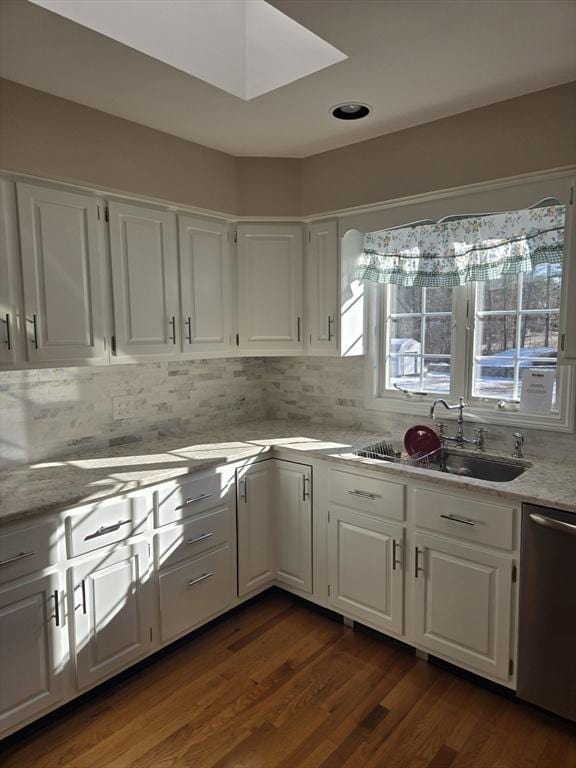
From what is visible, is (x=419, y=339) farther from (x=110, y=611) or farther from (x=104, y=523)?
(x=110, y=611)

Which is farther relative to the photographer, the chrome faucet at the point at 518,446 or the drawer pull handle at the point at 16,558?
the chrome faucet at the point at 518,446

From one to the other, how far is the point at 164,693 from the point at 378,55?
271 centimetres

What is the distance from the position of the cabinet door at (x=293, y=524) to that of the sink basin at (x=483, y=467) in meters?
0.76

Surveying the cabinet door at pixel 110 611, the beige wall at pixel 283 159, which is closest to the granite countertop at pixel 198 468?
the cabinet door at pixel 110 611

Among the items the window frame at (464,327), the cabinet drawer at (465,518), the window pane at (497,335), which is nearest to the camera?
the cabinet drawer at (465,518)

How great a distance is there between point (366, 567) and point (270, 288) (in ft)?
5.35

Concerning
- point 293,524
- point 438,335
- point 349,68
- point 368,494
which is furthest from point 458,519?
point 349,68

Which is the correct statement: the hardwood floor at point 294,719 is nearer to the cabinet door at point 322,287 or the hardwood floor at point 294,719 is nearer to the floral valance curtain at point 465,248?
the cabinet door at point 322,287

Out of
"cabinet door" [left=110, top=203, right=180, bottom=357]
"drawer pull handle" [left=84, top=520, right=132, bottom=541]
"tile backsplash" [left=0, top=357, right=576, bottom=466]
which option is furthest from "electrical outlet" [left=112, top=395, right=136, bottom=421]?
"drawer pull handle" [left=84, top=520, right=132, bottom=541]

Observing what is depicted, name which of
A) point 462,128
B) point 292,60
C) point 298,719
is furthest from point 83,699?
point 462,128

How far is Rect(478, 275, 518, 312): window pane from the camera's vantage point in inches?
103

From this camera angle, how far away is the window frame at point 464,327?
2295 millimetres

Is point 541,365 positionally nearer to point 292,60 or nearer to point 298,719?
point 292,60

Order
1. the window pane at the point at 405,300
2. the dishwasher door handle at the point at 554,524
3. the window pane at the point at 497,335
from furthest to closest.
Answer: the window pane at the point at 405,300
the window pane at the point at 497,335
the dishwasher door handle at the point at 554,524
